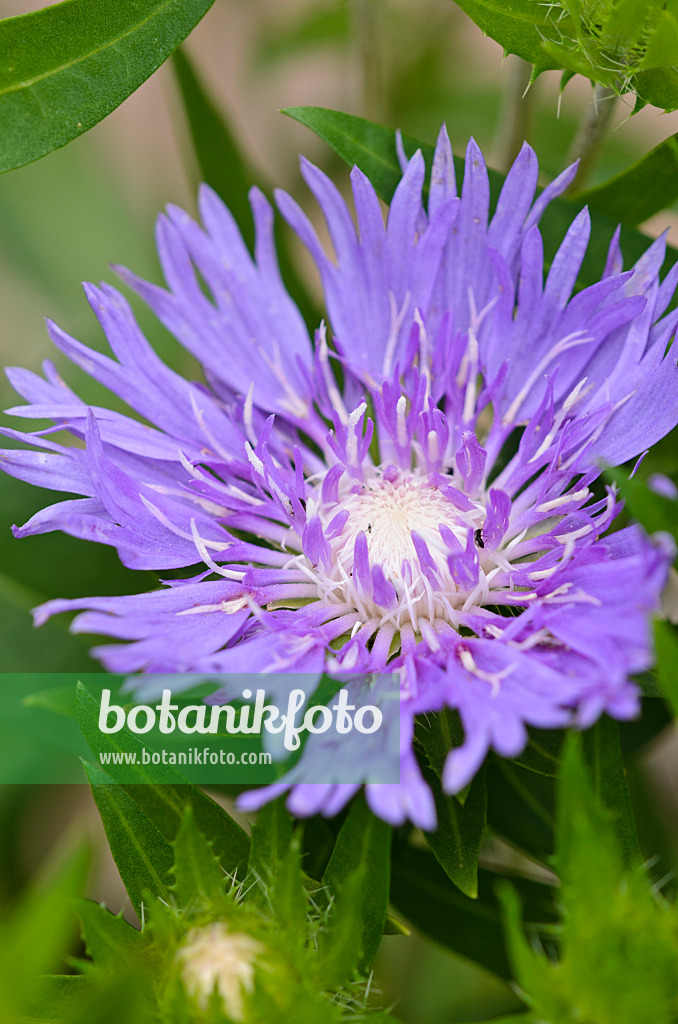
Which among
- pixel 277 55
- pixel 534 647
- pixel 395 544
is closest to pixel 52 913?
pixel 534 647

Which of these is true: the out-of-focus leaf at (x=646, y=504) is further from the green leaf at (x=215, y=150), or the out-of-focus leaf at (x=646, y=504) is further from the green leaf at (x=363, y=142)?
the green leaf at (x=215, y=150)

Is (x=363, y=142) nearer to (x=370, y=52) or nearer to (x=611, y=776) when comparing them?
(x=370, y=52)

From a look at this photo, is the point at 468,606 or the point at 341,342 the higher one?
the point at 341,342

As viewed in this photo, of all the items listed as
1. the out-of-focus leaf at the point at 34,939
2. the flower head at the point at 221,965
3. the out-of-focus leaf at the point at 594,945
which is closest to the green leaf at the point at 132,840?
the flower head at the point at 221,965

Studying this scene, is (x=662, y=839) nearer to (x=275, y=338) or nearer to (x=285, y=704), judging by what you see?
(x=285, y=704)

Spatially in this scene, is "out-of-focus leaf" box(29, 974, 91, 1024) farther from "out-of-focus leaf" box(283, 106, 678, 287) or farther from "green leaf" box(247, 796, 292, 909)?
"out-of-focus leaf" box(283, 106, 678, 287)
